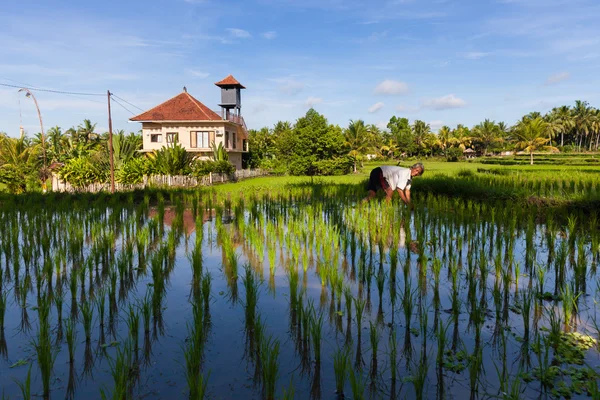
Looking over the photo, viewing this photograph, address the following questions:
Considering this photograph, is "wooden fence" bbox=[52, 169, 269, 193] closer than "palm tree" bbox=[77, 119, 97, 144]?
Yes

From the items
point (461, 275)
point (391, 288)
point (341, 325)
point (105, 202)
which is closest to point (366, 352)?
point (341, 325)

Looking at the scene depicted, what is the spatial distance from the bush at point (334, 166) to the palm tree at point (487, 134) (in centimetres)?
4040

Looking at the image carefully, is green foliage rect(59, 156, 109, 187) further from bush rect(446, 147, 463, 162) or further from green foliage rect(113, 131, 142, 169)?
bush rect(446, 147, 463, 162)

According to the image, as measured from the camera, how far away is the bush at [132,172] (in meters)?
20.4

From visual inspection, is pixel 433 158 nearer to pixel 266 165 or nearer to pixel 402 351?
pixel 266 165

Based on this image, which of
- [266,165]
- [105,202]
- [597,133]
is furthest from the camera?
[597,133]

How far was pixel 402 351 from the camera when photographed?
321 cm

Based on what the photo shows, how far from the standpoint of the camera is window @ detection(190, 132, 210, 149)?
29938 mm

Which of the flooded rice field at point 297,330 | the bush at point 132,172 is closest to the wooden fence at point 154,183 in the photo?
the bush at point 132,172

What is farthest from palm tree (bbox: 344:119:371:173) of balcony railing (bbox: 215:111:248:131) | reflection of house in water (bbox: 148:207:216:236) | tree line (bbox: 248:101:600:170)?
reflection of house in water (bbox: 148:207:216:236)

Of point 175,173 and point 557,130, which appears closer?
point 175,173

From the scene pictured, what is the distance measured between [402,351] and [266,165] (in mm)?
33471

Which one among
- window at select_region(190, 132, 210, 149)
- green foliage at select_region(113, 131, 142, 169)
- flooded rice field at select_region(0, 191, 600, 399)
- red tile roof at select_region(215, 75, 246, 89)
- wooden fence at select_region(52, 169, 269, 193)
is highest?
red tile roof at select_region(215, 75, 246, 89)

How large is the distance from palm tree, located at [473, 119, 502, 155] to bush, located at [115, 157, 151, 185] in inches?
2264
